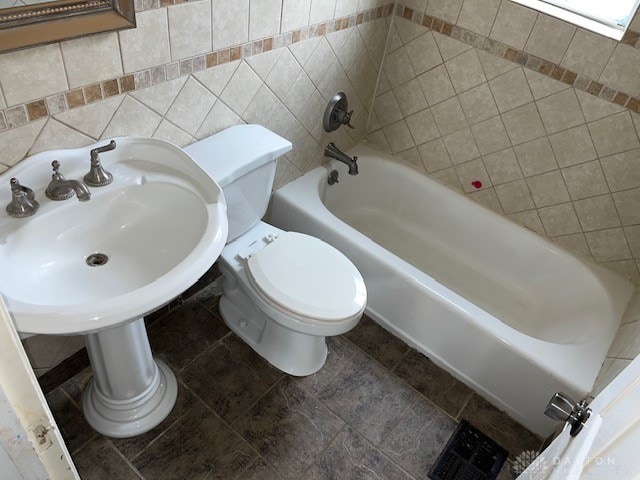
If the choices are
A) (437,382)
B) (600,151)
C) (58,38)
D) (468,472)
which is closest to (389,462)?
(468,472)

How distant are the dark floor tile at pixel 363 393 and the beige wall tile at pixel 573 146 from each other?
1116mm

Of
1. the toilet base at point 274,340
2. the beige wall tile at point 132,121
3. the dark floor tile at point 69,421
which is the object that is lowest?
the dark floor tile at point 69,421

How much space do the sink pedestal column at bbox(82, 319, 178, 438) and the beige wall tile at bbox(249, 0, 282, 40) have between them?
99 cm

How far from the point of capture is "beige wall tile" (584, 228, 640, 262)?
2002 millimetres

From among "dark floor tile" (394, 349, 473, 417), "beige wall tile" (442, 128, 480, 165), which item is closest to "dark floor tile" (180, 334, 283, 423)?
"dark floor tile" (394, 349, 473, 417)

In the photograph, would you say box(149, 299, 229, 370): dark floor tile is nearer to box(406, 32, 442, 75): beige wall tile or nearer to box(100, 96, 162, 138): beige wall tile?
box(100, 96, 162, 138): beige wall tile

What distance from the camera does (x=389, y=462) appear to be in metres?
1.69

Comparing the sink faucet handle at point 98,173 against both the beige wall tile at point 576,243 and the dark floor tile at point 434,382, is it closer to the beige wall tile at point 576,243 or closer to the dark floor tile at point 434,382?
the dark floor tile at point 434,382

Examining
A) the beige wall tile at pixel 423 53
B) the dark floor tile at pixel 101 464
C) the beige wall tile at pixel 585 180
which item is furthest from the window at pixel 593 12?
the dark floor tile at pixel 101 464

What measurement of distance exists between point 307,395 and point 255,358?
0.84 feet

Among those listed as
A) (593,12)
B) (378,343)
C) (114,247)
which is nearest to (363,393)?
(378,343)

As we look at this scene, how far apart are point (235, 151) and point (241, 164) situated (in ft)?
0.23

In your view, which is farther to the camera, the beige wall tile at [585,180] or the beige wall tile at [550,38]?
the beige wall tile at [585,180]

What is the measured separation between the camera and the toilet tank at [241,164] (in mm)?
1571
